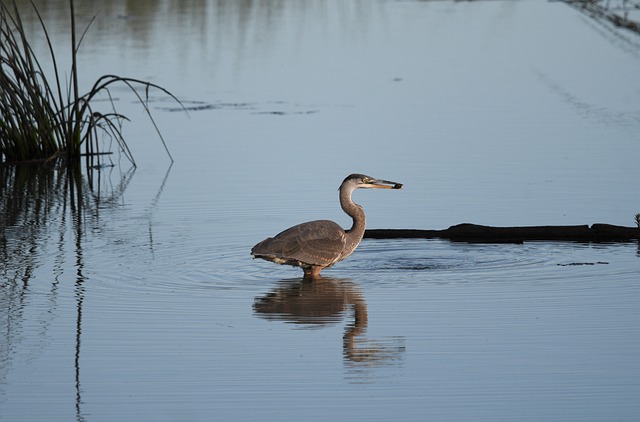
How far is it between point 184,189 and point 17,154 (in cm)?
226

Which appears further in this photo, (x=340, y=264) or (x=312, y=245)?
(x=340, y=264)

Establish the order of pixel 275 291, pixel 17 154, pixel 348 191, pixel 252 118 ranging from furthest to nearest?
pixel 252 118, pixel 17 154, pixel 348 191, pixel 275 291

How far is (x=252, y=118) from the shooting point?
16.4 meters

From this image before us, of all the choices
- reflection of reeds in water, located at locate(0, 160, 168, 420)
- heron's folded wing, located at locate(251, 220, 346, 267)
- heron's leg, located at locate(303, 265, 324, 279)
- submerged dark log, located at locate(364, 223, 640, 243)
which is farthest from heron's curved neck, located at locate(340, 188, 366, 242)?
reflection of reeds in water, located at locate(0, 160, 168, 420)

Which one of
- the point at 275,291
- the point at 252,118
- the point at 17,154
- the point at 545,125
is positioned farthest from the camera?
the point at 252,118

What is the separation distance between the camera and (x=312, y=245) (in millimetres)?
8930

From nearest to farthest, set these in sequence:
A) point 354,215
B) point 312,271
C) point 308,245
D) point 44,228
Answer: point 308,245 < point 312,271 < point 354,215 < point 44,228

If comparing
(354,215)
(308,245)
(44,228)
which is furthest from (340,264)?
(44,228)

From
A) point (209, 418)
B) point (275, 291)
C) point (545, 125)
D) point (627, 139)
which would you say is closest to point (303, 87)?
point (545, 125)

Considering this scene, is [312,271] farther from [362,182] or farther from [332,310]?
[332,310]

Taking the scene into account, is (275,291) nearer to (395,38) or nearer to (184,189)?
(184,189)

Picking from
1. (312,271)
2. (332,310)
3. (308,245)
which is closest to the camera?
(332,310)

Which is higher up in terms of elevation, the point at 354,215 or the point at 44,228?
the point at 354,215

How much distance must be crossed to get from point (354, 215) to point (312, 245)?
23.3 inches
